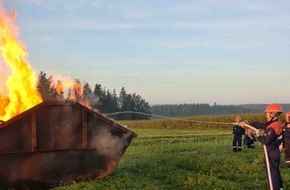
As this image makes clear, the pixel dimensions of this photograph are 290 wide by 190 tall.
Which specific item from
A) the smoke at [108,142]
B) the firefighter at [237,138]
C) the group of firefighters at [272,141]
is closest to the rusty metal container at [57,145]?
the smoke at [108,142]

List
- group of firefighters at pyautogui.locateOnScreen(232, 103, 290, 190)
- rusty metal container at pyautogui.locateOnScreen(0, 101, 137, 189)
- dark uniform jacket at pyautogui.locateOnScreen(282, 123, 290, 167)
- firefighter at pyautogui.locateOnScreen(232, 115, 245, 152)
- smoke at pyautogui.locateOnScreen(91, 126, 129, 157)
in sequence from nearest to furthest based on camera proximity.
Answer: group of firefighters at pyautogui.locateOnScreen(232, 103, 290, 190)
rusty metal container at pyautogui.locateOnScreen(0, 101, 137, 189)
smoke at pyautogui.locateOnScreen(91, 126, 129, 157)
dark uniform jacket at pyautogui.locateOnScreen(282, 123, 290, 167)
firefighter at pyautogui.locateOnScreen(232, 115, 245, 152)

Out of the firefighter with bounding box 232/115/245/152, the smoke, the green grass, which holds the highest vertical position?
the smoke

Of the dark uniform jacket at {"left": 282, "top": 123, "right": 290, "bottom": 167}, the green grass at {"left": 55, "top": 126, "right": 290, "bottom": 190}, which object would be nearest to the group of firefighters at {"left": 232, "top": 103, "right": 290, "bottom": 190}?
the green grass at {"left": 55, "top": 126, "right": 290, "bottom": 190}

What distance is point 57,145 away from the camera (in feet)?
34.4

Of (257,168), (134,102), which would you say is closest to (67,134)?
(257,168)

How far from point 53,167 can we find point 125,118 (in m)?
90.6

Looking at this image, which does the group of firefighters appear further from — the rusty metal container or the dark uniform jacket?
the rusty metal container

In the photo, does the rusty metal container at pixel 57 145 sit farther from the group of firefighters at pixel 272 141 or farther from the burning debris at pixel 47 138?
the group of firefighters at pixel 272 141

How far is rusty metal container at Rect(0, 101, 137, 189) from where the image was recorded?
32.4ft

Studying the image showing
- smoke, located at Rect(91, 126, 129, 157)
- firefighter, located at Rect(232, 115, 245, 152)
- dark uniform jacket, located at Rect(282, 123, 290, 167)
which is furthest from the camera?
firefighter, located at Rect(232, 115, 245, 152)

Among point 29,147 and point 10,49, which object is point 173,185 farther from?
point 10,49

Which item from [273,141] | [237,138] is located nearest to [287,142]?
[273,141]

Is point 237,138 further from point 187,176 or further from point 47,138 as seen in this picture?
point 47,138

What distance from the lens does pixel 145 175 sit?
11875 millimetres
